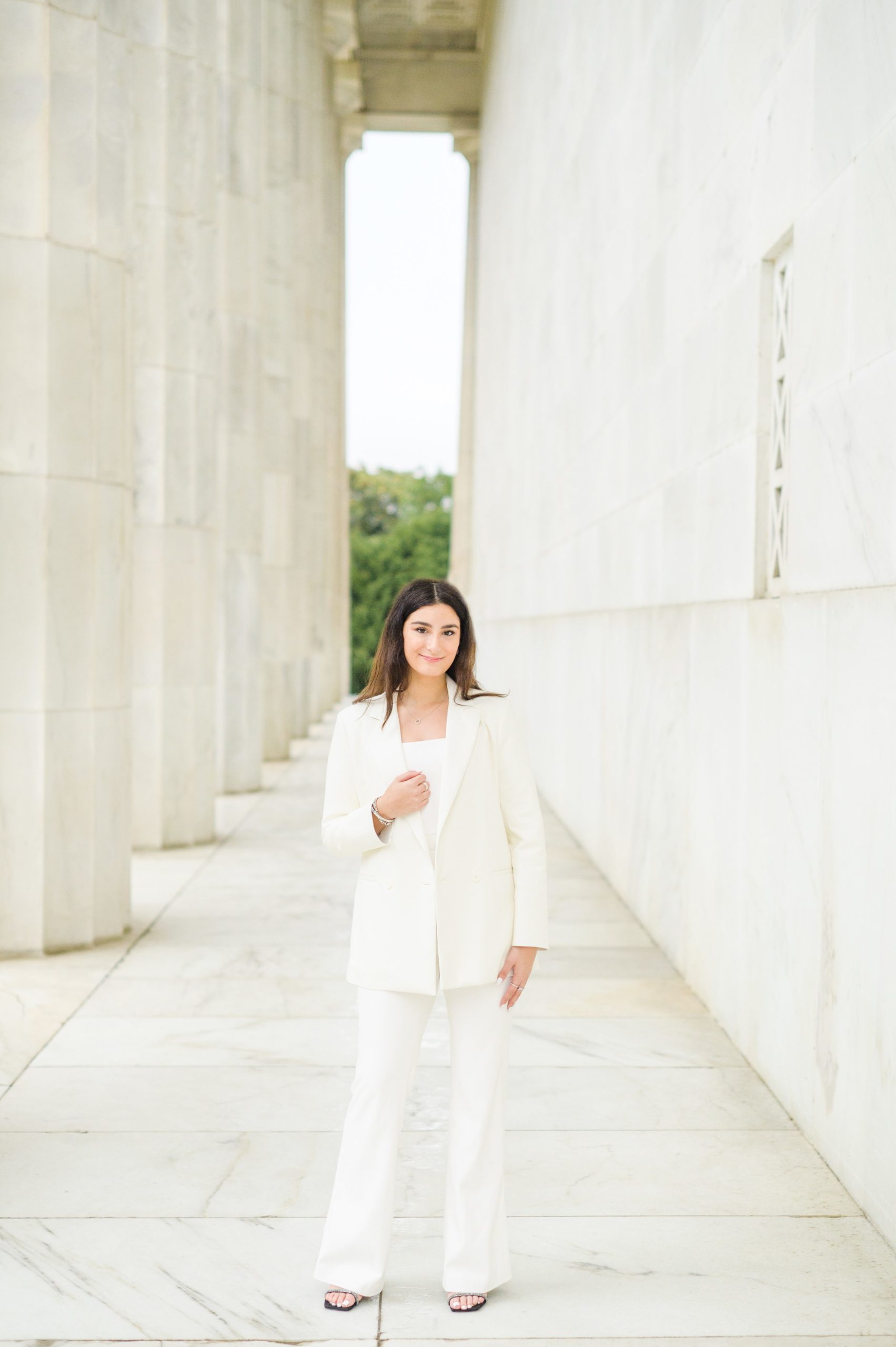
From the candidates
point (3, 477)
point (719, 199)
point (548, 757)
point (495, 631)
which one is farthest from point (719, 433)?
point (495, 631)

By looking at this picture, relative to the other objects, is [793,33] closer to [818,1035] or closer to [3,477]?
[818,1035]

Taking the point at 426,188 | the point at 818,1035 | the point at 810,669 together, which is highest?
the point at 426,188

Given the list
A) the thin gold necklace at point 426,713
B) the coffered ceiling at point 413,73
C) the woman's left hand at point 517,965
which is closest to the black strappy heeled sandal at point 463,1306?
the woman's left hand at point 517,965

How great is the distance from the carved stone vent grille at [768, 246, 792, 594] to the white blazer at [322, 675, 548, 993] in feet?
9.51

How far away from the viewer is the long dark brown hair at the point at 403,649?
15.4 ft

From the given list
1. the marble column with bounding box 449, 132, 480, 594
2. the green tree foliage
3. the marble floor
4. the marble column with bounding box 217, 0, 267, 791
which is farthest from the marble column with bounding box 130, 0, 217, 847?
the green tree foliage

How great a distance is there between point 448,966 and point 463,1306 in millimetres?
1122

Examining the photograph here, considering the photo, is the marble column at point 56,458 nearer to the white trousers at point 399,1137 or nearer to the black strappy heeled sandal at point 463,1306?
Answer: the white trousers at point 399,1137

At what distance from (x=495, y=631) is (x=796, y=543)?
A: 77.9 ft

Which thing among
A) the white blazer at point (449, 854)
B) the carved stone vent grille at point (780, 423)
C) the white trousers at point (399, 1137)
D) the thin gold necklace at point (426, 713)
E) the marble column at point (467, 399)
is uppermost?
the marble column at point (467, 399)

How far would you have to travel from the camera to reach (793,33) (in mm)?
6863

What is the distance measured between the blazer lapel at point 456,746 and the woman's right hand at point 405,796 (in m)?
0.07

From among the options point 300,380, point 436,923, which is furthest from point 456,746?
point 300,380

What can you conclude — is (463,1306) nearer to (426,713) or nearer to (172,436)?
(426,713)
